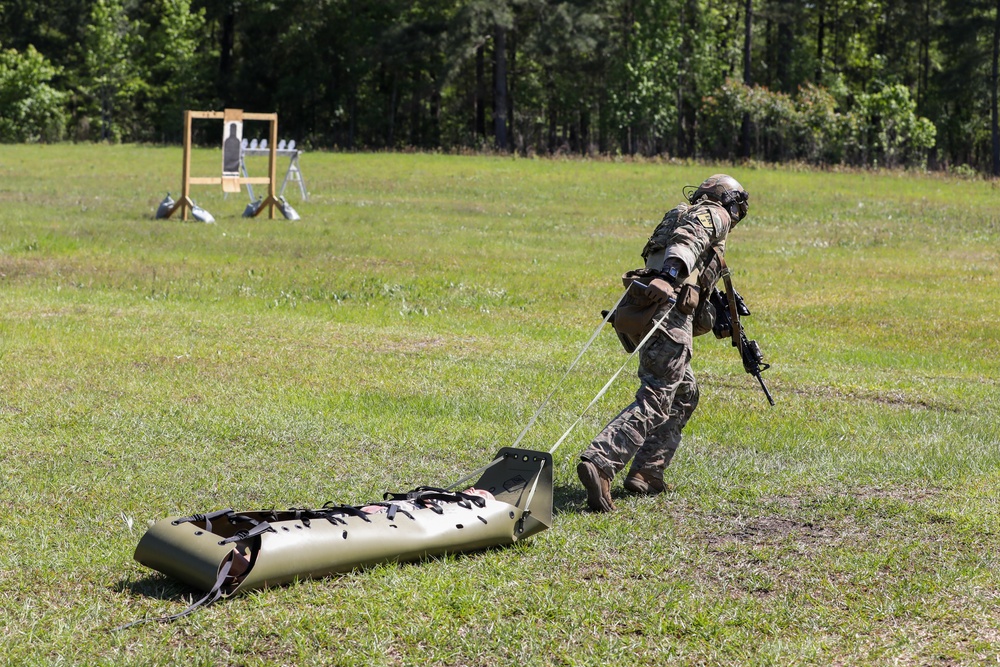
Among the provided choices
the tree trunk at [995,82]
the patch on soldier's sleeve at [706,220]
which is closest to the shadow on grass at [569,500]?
the patch on soldier's sleeve at [706,220]

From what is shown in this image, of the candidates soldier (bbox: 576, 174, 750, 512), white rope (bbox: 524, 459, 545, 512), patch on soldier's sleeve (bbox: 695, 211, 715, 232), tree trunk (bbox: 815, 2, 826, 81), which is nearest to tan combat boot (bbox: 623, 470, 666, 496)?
soldier (bbox: 576, 174, 750, 512)

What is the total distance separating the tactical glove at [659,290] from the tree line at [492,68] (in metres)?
41.6

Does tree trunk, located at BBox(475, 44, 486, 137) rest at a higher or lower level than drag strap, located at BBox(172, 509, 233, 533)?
higher

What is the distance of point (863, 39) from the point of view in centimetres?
6419

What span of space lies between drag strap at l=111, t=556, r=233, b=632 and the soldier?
1876 mm

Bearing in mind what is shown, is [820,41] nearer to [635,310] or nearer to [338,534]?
[635,310]

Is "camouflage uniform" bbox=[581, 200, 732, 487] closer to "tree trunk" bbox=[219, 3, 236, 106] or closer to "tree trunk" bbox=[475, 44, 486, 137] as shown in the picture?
"tree trunk" bbox=[475, 44, 486, 137]

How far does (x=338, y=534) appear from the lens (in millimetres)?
4645

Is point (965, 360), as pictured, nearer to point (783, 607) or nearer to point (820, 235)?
point (783, 607)

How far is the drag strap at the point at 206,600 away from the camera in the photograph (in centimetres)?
423

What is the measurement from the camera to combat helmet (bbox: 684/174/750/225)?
6070 millimetres

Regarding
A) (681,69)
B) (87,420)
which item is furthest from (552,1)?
(87,420)

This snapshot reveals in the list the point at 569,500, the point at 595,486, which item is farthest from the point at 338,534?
the point at 569,500

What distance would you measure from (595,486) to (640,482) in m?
0.51
